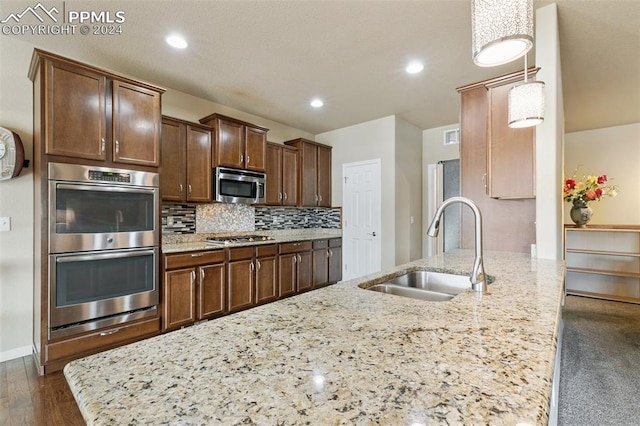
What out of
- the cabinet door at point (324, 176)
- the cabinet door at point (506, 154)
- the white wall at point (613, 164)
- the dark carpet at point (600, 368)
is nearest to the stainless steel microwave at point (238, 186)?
the cabinet door at point (324, 176)

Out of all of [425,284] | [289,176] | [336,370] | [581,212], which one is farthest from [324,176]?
[336,370]

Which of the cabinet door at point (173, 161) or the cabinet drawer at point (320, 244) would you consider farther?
the cabinet drawer at point (320, 244)

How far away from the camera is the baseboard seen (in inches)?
96.1

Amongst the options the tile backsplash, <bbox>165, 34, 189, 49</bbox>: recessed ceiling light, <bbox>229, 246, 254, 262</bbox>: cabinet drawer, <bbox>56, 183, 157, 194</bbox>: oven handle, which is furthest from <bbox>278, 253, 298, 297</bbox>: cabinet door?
<bbox>165, 34, 189, 49</bbox>: recessed ceiling light

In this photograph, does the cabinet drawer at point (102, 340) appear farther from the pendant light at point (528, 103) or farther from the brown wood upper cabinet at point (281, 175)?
the pendant light at point (528, 103)

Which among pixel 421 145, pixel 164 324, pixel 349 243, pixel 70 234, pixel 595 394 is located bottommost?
pixel 595 394

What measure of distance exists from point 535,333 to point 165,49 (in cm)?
329

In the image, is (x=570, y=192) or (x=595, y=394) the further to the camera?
(x=570, y=192)

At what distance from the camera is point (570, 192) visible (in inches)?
147

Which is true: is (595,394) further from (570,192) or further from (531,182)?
(570,192)

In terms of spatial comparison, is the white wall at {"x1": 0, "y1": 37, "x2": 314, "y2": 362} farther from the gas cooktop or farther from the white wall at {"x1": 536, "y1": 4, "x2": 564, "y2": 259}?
the white wall at {"x1": 536, "y1": 4, "x2": 564, "y2": 259}

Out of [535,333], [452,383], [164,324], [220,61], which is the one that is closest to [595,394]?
[535,333]

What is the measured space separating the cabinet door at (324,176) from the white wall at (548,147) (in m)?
3.35

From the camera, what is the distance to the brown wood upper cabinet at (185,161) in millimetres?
3240
